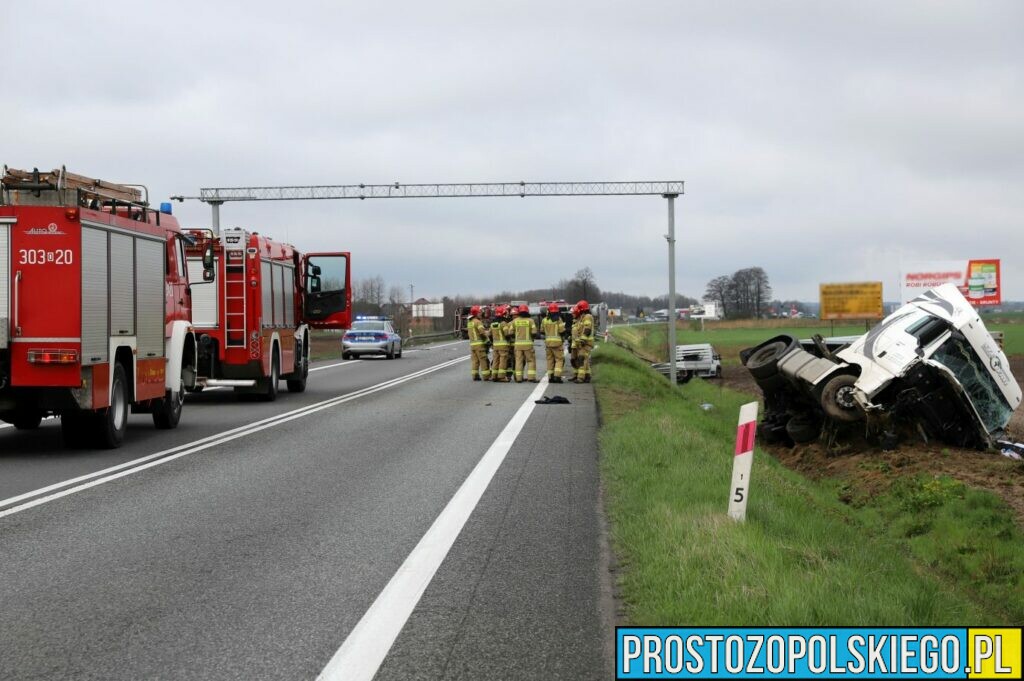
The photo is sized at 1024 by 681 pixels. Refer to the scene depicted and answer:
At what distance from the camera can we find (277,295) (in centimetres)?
2283

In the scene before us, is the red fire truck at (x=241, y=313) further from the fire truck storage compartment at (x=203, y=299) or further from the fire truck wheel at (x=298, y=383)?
the fire truck wheel at (x=298, y=383)

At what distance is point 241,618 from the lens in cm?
585

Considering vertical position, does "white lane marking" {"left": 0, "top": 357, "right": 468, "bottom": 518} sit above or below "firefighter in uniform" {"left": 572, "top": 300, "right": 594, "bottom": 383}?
below

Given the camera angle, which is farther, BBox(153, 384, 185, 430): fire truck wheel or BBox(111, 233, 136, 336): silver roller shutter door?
BBox(153, 384, 185, 430): fire truck wheel

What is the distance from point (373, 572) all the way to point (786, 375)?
1093 cm

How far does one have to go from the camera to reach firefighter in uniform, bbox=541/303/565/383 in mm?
26734

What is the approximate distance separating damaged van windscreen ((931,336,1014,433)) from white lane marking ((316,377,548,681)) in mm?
7719

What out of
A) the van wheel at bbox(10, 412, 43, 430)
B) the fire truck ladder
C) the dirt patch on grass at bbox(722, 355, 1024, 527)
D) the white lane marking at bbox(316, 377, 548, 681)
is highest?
the fire truck ladder

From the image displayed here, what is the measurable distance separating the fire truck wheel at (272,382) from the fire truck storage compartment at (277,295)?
0.67 meters

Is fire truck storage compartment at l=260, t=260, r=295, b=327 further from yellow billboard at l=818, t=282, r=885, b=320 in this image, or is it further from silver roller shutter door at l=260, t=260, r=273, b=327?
yellow billboard at l=818, t=282, r=885, b=320

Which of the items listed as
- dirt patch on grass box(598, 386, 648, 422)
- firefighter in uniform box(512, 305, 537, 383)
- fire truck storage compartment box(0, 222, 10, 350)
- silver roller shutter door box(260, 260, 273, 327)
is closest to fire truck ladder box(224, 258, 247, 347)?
silver roller shutter door box(260, 260, 273, 327)

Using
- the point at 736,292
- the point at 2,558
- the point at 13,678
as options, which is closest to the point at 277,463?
the point at 2,558

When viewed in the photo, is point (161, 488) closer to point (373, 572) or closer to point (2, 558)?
point (2, 558)

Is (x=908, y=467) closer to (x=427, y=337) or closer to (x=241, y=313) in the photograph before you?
(x=241, y=313)
